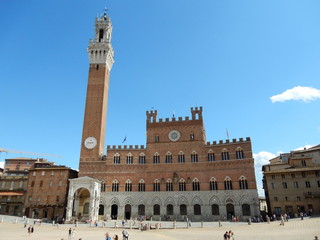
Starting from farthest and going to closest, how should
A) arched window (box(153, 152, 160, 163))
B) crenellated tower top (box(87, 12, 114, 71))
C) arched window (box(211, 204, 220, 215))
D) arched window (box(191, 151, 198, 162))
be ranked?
1. crenellated tower top (box(87, 12, 114, 71))
2. arched window (box(153, 152, 160, 163))
3. arched window (box(191, 151, 198, 162))
4. arched window (box(211, 204, 220, 215))

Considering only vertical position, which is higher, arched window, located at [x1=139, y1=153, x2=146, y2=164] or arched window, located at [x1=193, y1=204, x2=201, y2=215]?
arched window, located at [x1=139, y1=153, x2=146, y2=164]

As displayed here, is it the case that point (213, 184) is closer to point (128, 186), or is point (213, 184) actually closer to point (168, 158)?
point (168, 158)

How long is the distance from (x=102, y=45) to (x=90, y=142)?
2195 centimetres

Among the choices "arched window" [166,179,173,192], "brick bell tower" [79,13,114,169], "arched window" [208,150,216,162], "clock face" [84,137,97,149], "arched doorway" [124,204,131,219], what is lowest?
"arched doorway" [124,204,131,219]

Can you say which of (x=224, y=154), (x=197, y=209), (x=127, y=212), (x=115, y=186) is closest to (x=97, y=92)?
(x=115, y=186)

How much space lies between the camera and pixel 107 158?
46438 millimetres

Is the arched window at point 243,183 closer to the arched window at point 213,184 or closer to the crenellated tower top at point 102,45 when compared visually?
the arched window at point 213,184

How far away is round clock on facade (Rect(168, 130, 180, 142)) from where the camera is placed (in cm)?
4681

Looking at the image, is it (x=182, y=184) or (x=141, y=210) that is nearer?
(x=141, y=210)

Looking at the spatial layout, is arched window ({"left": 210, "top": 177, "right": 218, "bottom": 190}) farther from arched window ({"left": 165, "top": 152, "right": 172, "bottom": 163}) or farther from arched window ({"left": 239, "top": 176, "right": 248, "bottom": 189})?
arched window ({"left": 165, "top": 152, "right": 172, "bottom": 163})

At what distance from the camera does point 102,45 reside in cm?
5344

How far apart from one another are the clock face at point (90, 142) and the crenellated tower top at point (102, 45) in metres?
17.4

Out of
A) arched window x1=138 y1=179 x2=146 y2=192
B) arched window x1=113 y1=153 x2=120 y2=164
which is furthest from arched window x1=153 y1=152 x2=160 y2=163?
arched window x1=113 y1=153 x2=120 y2=164

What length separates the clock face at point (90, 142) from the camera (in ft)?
154
